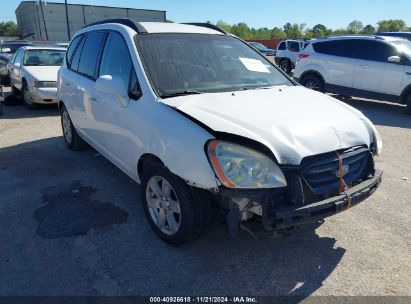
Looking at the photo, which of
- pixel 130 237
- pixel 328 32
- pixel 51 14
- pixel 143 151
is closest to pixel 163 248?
pixel 130 237

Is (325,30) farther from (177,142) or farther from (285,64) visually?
(177,142)

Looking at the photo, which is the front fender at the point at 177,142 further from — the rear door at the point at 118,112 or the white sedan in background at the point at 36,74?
the white sedan in background at the point at 36,74

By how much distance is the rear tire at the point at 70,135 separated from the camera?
573 centimetres

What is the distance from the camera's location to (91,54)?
15.4 feet

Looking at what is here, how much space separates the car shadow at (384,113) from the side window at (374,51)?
1.30 metres

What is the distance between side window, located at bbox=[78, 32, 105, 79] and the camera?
14.7ft

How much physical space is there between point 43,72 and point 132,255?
771cm

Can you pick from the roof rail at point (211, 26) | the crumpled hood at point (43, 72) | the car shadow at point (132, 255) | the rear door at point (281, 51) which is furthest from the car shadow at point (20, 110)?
the rear door at point (281, 51)

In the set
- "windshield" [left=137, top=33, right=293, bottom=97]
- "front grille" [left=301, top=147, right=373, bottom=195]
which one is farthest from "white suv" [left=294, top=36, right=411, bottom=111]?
"front grille" [left=301, top=147, right=373, bottom=195]

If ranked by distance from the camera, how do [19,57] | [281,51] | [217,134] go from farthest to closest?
[281,51]
[19,57]
[217,134]

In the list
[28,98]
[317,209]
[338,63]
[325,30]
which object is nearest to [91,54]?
[317,209]

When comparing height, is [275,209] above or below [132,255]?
above

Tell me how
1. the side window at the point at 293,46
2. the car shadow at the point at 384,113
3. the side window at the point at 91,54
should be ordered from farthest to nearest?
the side window at the point at 293,46 < the car shadow at the point at 384,113 < the side window at the point at 91,54

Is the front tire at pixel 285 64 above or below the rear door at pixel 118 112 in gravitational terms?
below
